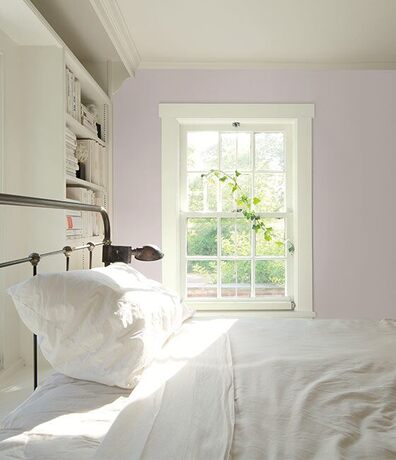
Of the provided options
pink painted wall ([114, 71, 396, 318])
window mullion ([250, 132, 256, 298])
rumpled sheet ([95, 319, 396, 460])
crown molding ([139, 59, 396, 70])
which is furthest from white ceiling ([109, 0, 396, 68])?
rumpled sheet ([95, 319, 396, 460])

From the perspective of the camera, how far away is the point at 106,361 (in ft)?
3.85

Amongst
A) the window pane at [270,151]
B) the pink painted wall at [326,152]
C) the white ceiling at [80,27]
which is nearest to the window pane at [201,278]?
the pink painted wall at [326,152]

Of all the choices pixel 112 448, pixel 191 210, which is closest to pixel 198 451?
pixel 112 448

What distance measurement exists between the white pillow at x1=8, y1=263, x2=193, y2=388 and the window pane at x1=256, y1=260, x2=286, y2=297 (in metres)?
2.31

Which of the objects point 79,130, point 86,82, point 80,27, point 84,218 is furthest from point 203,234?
point 80,27

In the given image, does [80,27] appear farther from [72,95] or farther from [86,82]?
[72,95]

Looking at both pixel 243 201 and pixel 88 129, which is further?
pixel 243 201

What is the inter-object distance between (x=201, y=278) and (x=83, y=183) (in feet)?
4.14

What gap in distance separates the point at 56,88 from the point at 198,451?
7.23 ft

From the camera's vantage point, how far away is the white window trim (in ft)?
10.9

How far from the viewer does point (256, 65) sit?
330 cm

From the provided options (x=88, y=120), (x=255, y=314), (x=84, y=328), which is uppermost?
(x=88, y=120)

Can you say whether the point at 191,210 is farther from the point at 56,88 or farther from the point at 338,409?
the point at 338,409

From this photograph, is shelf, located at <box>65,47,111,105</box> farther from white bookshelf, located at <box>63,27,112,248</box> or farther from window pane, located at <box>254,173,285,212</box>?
window pane, located at <box>254,173,285,212</box>
